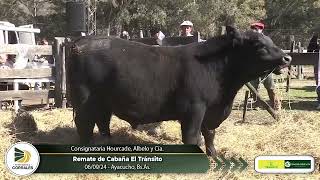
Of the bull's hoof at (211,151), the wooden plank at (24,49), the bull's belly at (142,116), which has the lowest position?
the bull's hoof at (211,151)

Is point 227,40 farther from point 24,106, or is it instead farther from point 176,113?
point 24,106

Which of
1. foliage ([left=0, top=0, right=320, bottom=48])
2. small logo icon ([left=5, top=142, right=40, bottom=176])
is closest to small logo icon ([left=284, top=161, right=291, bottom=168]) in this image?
small logo icon ([left=5, top=142, right=40, bottom=176])

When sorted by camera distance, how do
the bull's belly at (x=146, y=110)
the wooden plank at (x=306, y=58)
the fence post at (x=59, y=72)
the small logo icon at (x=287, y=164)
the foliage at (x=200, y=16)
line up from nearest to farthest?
the small logo icon at (x=287, y=164) < the bull's belly at (x=146, y=110) < the fence post at (x=59, y=72) < the wooden plank at (x=306, y=58) < the foliage at (x=200, y=16)

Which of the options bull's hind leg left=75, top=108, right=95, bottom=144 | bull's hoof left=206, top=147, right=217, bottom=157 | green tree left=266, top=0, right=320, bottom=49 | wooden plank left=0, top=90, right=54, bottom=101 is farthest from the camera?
green tree left=266, top=0, right=320, bottom=49

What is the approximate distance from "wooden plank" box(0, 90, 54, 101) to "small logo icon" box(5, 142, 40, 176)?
3.62 metres

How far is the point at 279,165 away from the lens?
490 cm

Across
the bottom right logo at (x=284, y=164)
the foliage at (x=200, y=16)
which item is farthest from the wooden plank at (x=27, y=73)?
the foliage at (x=200, y=16)

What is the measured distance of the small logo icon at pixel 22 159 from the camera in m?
4.78

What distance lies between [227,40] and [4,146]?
260 centimetres

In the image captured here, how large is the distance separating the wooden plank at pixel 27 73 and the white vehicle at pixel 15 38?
1.04 feet

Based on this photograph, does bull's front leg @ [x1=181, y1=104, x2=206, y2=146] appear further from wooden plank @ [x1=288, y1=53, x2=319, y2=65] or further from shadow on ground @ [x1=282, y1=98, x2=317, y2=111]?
shadow on ground @ [x1=282, y1=98, x2=317, y2=111]

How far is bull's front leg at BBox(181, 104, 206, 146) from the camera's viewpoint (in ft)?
17.5

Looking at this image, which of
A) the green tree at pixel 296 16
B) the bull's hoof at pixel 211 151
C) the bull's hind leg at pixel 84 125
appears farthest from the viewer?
the green tree at pixel 296 16

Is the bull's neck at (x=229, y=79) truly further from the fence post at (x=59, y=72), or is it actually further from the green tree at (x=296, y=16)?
the green tree at (x=296, y=16)
